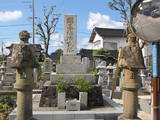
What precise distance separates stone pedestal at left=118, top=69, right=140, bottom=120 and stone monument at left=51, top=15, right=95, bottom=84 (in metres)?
3.33

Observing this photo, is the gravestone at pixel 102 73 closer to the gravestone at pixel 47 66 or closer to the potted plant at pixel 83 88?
the gravestone at pixel 47 66

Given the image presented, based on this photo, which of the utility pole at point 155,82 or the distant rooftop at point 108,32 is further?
the distant rooftop at point 108,32

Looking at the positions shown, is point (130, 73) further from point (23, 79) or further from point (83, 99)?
point (83, 99)

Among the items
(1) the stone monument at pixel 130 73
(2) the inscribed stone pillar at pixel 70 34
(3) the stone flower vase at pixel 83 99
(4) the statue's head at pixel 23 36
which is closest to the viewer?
(1) the stone monument at pixel 130 73

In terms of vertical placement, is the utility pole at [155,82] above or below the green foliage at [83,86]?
above

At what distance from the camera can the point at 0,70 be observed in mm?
19125

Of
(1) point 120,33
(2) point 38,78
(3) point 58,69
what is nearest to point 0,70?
(2) point 38,78

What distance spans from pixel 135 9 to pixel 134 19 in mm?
115

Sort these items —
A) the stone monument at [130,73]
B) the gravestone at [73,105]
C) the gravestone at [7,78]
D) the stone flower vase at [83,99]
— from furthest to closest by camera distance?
the gravestone at [7,78] → the stone flower vase at [83,99] → the gravestone at [73,105] → the stone monument at [130,73]

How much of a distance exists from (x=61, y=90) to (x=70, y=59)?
1.63 metres

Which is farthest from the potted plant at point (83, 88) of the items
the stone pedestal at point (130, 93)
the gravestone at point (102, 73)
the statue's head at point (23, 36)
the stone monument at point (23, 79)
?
the gravestone at point (102, 73)

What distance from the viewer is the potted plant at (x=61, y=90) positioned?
286 inches

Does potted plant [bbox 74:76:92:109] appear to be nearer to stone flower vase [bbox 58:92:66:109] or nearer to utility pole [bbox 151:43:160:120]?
stone flower vase [bbox 58:92:66:109]

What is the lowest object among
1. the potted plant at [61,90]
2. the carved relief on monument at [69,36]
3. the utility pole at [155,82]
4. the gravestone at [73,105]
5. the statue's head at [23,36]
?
the gravestone at [73,105]
